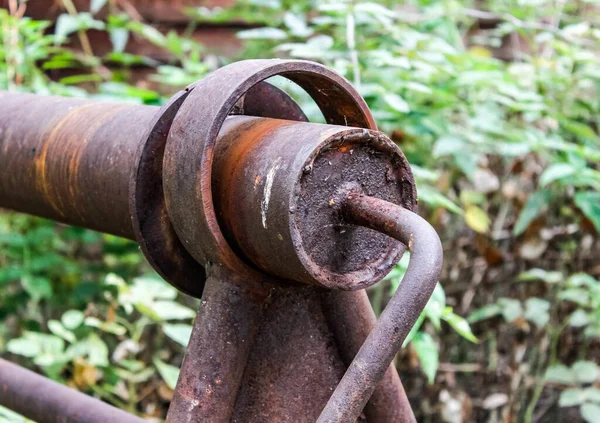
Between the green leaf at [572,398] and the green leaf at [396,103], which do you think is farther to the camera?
the green leaf at [572,398]

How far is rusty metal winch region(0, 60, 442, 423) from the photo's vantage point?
57 centimetres

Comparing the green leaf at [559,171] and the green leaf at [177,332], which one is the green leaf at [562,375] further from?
the green leaf at [177,332]

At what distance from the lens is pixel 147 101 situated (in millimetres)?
1772

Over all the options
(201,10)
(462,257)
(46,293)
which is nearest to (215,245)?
(46,293)

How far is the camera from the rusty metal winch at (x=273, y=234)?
569 mm

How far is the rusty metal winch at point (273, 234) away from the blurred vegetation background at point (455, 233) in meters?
0.93

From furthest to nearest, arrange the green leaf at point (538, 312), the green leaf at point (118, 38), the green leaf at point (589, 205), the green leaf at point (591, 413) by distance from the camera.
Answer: the green leaf at point (118, 38) → the green leaf at point (538, 312) → the green leaf at point (591, 413) → the green leaf at point (589, 205)

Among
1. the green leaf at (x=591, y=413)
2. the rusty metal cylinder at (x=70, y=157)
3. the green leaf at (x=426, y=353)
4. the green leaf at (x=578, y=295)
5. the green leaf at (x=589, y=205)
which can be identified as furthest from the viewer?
the green leaf at (x=578, y=295)

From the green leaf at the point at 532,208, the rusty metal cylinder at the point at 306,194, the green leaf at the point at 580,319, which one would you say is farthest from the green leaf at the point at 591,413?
the rusty metal cylinder at the point at 306,194

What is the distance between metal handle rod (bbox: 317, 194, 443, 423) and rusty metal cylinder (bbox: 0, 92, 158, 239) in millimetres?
285

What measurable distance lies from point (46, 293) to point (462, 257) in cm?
121

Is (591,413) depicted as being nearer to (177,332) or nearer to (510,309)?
(510,309)

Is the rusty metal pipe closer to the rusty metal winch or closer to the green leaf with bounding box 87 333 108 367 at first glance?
the rusty metal winch

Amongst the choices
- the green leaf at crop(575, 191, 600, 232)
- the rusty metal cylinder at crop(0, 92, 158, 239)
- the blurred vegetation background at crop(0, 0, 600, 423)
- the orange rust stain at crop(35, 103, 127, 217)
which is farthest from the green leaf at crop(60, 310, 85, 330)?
the green leaf at crop(575, 191, 600, 232)
